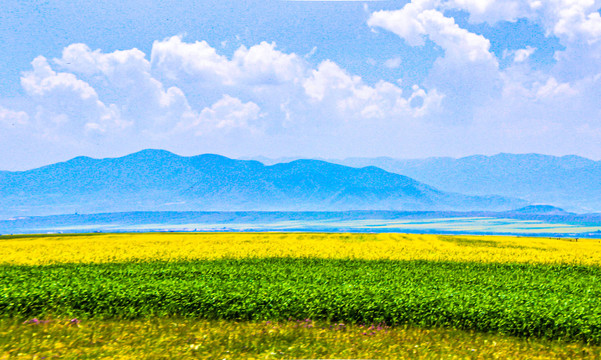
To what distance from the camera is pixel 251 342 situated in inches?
503

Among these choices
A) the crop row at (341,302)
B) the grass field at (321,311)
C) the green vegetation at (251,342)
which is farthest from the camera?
the crop row at (341,302)

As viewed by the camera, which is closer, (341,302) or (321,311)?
(321,311)

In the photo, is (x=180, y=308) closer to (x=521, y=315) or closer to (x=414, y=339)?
(x=414, y=339)

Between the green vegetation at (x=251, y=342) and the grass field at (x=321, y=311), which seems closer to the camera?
the green vegetation at (x=251, y=342)

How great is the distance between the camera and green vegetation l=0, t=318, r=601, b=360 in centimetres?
1179

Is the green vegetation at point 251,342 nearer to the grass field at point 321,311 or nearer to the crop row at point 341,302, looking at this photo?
the grass field at point 321,311

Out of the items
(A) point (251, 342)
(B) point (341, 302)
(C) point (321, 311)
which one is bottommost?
(A) point (251, 342)

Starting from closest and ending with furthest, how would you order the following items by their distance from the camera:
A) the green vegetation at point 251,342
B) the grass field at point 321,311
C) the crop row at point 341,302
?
1. the green vegetation at point 251,342
2. the grass field at point 321,311
3. the crop row at point 341,302

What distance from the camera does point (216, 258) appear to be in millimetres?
31000

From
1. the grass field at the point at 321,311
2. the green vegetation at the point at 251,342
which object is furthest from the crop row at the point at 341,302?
the green vegetation at the point at 251,342

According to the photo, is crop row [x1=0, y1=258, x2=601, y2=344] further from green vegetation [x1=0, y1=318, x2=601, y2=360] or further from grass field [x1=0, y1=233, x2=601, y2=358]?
green vegetation [x1=0, y1=318, x2=601, y2=360]

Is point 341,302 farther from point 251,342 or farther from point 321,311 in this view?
point 251,342

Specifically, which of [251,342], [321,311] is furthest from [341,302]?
[251,342]

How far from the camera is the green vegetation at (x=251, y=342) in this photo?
1179 centimetres
